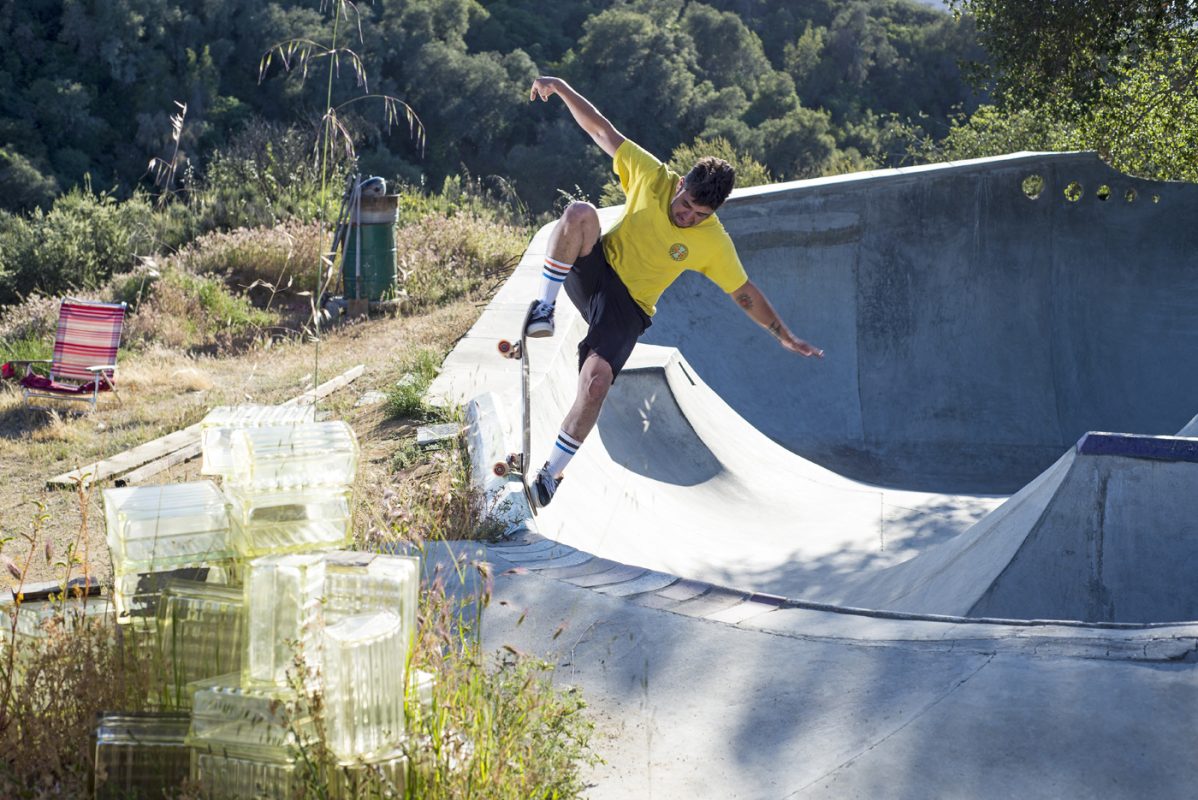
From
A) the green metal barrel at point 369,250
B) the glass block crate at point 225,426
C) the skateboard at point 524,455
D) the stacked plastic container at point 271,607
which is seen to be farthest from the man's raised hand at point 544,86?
the green metal barrel at point 369,250

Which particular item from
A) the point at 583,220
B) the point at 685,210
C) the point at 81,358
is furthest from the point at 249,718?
the point at 81,358

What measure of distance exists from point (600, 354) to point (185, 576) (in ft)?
9.50

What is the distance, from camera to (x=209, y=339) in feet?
33.6

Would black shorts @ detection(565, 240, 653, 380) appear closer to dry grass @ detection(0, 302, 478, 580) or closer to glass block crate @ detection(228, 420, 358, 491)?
dry grass @ detection(0, 302, 478, 580)

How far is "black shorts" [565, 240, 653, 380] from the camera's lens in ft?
18.1

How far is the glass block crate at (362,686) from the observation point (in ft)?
7.92

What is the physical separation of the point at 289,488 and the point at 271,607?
1.56 feet

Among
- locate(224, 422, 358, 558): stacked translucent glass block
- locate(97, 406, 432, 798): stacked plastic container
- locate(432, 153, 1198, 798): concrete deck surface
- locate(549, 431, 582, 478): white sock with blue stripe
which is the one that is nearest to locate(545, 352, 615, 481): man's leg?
locate(549, 431, 582, 478): white sock with blue stripe

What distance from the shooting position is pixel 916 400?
11.5m

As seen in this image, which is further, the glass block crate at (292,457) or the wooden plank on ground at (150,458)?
the wooden plank on ground at (150,458)

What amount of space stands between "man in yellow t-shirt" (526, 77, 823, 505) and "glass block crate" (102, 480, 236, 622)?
2.42 m

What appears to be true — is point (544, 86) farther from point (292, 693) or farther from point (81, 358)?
point (81, 358)

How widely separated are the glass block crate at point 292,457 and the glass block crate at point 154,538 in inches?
5.1

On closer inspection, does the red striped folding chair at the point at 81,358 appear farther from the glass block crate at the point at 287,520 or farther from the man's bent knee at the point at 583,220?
the glass block crate at the point at 287,520
